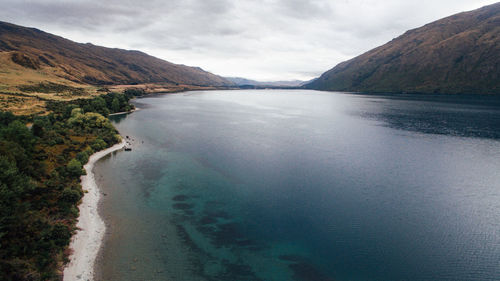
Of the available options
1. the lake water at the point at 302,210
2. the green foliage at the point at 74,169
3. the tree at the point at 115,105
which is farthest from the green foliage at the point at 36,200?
the tree at the point at 115,105

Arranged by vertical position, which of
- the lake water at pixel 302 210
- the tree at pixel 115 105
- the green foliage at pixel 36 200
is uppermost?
the tree at pixel 115 105

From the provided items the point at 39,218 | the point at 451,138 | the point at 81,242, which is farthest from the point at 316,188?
the point at 451,138

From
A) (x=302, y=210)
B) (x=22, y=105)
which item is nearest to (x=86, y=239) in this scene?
(x=302, y=210)

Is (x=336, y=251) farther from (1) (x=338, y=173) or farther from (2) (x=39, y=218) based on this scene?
(2) (x=39, y=218)

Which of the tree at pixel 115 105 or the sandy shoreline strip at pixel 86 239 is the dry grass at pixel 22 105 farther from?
the sandy shoreline strip at pixel 86 239

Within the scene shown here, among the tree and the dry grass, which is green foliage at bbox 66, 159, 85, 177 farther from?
the tree

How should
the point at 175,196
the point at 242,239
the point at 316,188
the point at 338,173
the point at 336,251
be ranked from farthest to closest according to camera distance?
the point at 338,173 → the point at 316,188 → the point at 175,196 → the point at 242,239 → the point at 336,251

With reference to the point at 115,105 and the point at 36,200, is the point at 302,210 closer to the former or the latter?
the point at 36,200

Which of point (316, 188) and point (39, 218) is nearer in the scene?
point (39, 218)
